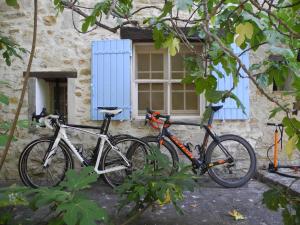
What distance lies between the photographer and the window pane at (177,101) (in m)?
5.56

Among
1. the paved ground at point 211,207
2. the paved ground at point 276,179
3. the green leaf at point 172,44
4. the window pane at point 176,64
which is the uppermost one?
the window pane at point 176,64

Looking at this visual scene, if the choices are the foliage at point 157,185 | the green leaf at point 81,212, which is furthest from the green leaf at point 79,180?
the foliage at point 157,185

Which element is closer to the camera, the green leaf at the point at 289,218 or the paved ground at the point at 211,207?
the green leaf at the point at 289,218

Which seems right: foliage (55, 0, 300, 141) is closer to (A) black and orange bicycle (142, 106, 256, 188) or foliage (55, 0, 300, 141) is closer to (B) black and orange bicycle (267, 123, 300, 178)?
(A) black and orange bicycle (142, 106, 256, 188)

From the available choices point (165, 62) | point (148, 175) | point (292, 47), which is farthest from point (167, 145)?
point (292, 47)

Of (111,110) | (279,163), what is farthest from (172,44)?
(279,163)

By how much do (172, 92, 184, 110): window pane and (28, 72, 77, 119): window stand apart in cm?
145

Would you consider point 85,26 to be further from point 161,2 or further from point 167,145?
point 161,2

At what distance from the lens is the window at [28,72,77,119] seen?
5.33 metres

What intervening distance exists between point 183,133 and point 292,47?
3.06 meters

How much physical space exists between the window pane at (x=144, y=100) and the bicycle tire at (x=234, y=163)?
1.17 metres

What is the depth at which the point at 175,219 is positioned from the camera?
360 cm

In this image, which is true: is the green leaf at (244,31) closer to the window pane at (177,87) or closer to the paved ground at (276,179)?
the paved ground at (276,179)

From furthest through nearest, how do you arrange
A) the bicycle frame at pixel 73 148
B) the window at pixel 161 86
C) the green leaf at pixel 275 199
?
the window at pixel 161 86
the bicycle frame at pixel 73 148
the green leaf at pixel 275 199
